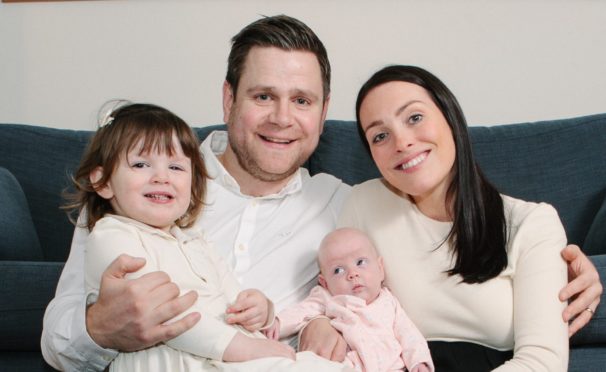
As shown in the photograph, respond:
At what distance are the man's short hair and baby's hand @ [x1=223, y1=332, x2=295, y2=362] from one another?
2.84 ft

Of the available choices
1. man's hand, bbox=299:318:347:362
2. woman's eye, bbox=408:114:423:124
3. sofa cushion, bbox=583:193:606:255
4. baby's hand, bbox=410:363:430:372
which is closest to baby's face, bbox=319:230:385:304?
man's hand, bbox=299:318:347:362

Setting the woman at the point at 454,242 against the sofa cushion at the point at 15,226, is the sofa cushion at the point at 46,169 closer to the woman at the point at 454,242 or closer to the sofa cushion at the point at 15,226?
the sofa cushion at the point at 15,226

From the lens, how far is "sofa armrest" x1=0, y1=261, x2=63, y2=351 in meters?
1.98

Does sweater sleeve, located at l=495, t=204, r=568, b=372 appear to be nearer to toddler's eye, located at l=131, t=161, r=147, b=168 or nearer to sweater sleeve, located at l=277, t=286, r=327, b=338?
sweater sleeve, located at l=277, t=286, r=327, b=338

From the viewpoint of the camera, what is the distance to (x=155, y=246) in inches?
67.0

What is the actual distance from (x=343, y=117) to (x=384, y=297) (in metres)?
1.41

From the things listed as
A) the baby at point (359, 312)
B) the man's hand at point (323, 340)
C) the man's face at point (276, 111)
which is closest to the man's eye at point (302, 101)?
the man's face at point (276, 111)

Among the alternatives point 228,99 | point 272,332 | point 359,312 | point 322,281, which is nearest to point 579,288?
point 359,312

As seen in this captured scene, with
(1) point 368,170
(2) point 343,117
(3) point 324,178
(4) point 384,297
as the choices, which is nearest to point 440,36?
(2) point 343,117

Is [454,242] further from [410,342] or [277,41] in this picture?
[277,41]

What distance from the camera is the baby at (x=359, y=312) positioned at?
1.75m

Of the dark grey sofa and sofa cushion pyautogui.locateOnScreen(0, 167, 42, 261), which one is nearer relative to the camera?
sofa cushion pyautogui.locateOnScreen(0, 167, 42, 261)

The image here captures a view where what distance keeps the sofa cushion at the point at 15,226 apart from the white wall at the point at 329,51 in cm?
91

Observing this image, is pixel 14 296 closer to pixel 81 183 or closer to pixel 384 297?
pixel 81 183
